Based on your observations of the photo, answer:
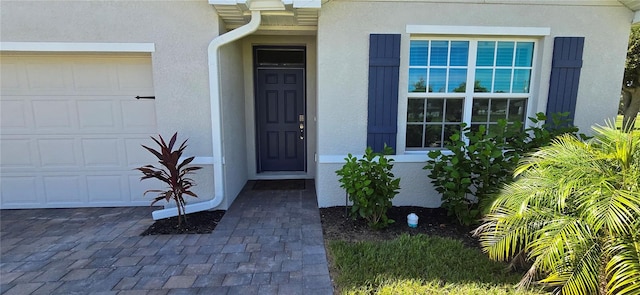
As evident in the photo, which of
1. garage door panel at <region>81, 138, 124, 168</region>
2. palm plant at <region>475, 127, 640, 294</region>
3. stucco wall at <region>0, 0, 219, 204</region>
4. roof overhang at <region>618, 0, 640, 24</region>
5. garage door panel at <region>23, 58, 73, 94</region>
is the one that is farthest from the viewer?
garage door panel at <region>81, 138, 124, 168</region>

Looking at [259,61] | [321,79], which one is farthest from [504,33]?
[259,61]

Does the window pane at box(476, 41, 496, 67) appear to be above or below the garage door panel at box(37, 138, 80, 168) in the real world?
above

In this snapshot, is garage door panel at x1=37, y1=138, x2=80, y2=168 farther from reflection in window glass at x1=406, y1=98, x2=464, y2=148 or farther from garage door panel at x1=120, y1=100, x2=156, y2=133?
reflection in window glass at x1=406, y1=98, x2=464, y2=148

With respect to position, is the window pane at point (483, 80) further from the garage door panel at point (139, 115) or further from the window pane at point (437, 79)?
the garage door panel at point (139, 115)

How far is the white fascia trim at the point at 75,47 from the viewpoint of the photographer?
11.0 ft

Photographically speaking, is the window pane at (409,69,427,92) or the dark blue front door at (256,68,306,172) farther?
the dark blue front door at (256,68,306,172)

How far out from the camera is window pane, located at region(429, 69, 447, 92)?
3.73 metres

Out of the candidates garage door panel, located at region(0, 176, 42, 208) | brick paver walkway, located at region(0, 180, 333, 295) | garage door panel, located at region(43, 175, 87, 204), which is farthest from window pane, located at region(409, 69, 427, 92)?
garage door panel, located at region(0, 176, 42, 208)

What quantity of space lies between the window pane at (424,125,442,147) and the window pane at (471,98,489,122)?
1.48 ft

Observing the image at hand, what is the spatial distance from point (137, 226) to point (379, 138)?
3006 millimetres

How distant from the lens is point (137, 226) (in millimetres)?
3381

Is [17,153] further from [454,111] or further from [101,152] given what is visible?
[454,111]

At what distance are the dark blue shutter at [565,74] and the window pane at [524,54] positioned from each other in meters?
0.24

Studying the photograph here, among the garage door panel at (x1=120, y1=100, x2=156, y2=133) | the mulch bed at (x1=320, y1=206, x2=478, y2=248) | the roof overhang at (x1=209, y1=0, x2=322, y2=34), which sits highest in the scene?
the roof overhang at (x1=209, y1=0, x2=322, y2=34)
